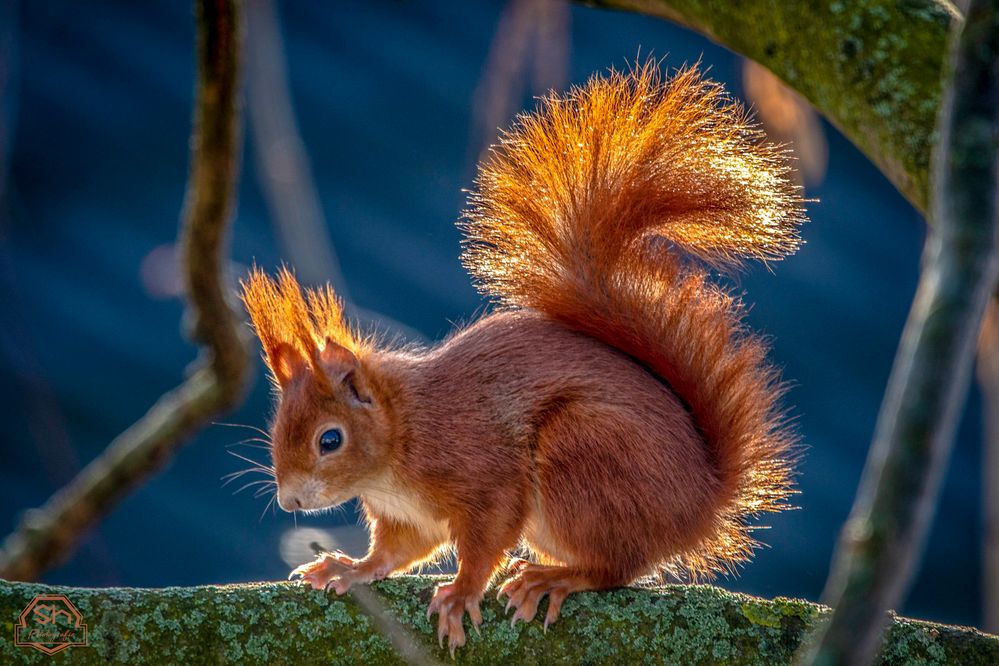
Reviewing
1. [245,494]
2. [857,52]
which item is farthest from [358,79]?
[857,52]

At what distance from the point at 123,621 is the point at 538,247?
864 mm

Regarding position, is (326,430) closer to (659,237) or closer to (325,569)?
(325,569)

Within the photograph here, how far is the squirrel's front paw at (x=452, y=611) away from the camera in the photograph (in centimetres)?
151

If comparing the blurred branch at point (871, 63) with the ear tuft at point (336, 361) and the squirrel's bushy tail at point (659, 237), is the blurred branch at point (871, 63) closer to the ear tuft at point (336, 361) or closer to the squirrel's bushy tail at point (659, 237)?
the squirrel's bushy tail at point (659, 237)

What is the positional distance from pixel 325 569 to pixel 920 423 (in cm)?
125

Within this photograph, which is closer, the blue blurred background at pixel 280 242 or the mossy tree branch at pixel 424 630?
the mossy tree branch at pixel 424 630

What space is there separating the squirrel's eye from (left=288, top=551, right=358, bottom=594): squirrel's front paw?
0.55ft

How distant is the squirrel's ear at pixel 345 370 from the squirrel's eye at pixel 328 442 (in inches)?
3.4

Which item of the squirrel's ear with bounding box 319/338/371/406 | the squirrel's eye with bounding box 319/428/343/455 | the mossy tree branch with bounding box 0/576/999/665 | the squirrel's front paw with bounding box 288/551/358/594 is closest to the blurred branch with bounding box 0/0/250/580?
the squirrel's ear with bounding box 319/338/371/406

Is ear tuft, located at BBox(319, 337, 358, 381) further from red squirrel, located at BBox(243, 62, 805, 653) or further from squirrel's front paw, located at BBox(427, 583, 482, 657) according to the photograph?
squirrel's front paw, located at BBox(427, 583, 482, 657)

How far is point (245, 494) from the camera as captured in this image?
4203mm

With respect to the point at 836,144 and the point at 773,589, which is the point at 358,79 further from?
the point at 773,589

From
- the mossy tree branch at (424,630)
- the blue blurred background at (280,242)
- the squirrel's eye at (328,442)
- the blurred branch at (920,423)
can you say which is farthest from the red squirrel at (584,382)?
the blue blurred background at (280,242)

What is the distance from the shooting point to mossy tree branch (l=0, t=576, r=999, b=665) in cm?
139
